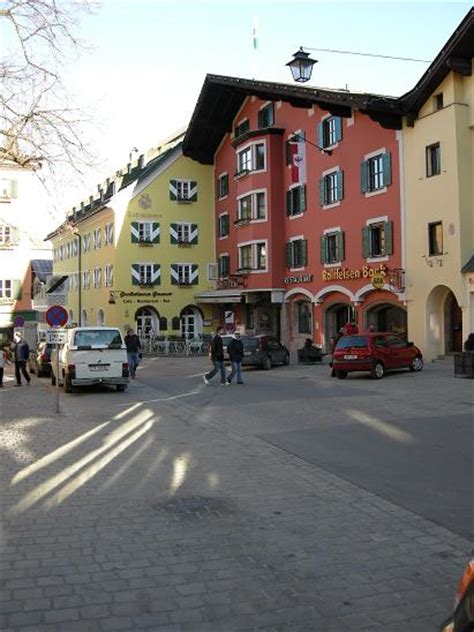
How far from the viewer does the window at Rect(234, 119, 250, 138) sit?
42.6m

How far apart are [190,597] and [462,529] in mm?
2799

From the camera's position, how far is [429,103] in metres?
27.4

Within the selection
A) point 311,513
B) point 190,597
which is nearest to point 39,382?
point 311,513

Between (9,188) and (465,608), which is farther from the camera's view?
(9,188)

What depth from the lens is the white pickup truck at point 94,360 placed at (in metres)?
19.6

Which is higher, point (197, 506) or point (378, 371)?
point (378, 371)

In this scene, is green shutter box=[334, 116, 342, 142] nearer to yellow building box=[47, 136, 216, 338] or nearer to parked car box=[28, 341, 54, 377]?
yellow building box=[47, 136, 216, 338]

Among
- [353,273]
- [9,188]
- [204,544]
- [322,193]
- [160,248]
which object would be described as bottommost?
[204,544]

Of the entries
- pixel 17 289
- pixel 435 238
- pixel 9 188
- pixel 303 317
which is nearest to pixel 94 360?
pixel 435 238

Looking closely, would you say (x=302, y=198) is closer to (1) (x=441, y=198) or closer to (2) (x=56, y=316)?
(1) (x=441, y=198)

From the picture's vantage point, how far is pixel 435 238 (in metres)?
27.3

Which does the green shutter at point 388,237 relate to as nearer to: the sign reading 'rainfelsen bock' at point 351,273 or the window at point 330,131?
the sign reading 'rainfelsen bock' at point 351,273

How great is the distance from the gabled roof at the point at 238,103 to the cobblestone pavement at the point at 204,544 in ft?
70.2

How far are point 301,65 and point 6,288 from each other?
3608 cm
